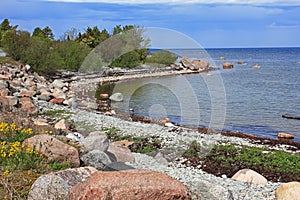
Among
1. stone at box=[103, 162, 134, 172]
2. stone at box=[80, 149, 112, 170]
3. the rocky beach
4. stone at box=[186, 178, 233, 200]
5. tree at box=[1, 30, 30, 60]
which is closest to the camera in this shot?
the rocky beach

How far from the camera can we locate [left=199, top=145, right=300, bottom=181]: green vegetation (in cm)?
1055

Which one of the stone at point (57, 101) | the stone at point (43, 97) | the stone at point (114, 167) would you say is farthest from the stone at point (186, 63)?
the stone at point (114, 167)

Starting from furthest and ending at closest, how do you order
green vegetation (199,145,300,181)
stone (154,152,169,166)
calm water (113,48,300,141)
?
calm water (113,48,300,141) → stone (154,152,169,166) → green vegetation (199,145,300,181)

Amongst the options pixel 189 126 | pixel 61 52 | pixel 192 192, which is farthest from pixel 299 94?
pixel 192 192

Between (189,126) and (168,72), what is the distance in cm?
3410

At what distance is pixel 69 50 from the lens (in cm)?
4306

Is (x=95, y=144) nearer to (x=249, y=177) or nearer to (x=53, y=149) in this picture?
(x=53, y=149)

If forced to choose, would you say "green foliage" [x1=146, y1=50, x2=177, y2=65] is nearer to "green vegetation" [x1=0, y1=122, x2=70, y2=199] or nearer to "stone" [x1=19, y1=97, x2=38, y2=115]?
"stone" [x1=19, y1=97, x2=38, y2=115]

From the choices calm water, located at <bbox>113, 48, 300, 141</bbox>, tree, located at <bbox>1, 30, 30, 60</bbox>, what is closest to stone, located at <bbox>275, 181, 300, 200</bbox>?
calm water, located at <bbox>113, 48, 300, 141</bbox>

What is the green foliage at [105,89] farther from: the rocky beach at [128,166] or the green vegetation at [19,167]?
the green vegetation at [19,167]

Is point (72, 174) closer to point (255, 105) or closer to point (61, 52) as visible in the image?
point (255, 105)

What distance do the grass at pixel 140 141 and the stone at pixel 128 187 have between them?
696cm

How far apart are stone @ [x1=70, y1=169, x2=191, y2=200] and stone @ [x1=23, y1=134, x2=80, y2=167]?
1978mm

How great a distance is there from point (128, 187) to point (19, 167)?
2320 mm
